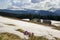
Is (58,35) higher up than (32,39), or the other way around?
(32,39)

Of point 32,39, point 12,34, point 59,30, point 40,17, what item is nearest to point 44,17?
point 40,17

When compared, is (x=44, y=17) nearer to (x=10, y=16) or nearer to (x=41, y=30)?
(x=10, y=16)

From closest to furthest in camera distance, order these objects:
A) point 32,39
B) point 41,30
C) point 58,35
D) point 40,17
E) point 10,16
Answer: point 32,39 → point 58,35 → point 41,30 → point 10,16 → point 40,17

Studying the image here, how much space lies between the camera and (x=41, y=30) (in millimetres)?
7164

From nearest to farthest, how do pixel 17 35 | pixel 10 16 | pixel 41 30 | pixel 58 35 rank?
pixel 17 35 < pixel 58 35 < pixel 41 30 < pixel 10 16

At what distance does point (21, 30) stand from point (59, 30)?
1.59m

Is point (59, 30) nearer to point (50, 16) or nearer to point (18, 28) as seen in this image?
point (18, 28)

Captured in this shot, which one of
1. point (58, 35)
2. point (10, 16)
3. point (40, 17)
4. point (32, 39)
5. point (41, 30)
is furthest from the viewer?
point (40, 17)

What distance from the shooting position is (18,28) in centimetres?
724

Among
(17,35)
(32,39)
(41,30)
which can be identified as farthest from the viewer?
(41,30)

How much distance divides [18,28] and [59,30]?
1.66 meters

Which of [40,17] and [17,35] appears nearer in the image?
[17,35]

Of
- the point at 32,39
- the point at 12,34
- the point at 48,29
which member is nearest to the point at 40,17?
the point at 48,29

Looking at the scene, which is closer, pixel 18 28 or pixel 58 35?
pixel 58 35
